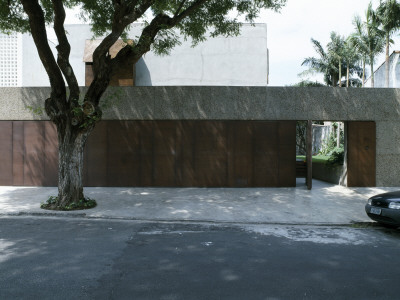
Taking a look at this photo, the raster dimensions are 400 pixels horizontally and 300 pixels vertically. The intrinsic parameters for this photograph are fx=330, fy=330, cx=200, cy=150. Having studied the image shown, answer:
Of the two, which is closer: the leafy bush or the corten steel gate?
the corten steel gate

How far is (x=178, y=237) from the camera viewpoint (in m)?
6.66

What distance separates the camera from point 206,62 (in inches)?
827

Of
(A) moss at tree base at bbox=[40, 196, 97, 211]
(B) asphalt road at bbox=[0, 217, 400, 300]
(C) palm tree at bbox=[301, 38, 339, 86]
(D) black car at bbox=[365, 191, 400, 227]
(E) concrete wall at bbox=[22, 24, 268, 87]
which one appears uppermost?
(C) palm tree at bbox=[301, 38, 339, 86]

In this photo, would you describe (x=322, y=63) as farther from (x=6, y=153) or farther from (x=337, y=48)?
(x=6, y=153)

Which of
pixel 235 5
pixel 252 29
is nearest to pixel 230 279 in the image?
pixel 235 5

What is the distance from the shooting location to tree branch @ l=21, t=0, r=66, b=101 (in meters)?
8.99

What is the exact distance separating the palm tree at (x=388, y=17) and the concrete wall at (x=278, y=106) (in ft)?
50.5

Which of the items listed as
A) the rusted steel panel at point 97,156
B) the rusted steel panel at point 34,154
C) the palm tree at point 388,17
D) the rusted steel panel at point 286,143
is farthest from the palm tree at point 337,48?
the rusted steel panel at point 34,154

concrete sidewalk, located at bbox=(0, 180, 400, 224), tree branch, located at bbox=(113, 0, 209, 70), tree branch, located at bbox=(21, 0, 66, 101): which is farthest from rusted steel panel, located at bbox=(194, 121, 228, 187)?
tree branch, located at bbox=(21, 0, 66, 101)

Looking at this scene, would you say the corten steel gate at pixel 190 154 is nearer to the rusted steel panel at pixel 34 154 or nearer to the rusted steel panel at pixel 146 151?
the rusted steel panel at pixel 146 151

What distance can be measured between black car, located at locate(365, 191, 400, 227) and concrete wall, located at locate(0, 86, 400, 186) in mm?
6126

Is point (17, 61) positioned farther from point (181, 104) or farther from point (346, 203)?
point (346, 203)

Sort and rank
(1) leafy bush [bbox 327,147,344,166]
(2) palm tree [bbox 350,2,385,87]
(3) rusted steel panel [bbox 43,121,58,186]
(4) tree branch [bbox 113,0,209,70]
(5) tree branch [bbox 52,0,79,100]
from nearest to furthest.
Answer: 1. (5) tree branch [bbox 52,0,79,100]
2. (4) tree branch [bbox 113,0,209,70]
3. (3) rusted steel panel [bbox 43,121,58,186]
4. (1) leafy bush [bbox 327,147,344,166]
5. (2) palm tree [bbox 350,2,385,87]

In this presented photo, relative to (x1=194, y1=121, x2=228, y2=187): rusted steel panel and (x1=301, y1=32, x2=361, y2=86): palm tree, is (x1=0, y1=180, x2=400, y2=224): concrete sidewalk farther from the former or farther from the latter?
(x1=301, y1=32, x2=361, y2=86): palm tree
